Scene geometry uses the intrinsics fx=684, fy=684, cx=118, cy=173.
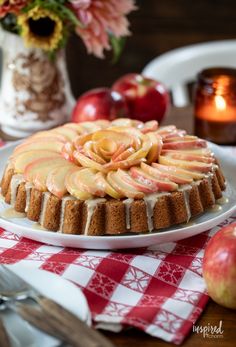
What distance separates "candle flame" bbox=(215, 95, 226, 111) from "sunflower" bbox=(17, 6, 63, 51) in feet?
1.39

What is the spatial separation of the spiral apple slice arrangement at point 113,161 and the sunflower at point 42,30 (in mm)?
357

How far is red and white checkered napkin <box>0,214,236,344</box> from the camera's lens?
100cm

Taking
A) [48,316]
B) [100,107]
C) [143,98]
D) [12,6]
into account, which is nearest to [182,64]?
[143,98]

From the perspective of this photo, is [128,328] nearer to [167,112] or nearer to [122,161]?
[122,161]

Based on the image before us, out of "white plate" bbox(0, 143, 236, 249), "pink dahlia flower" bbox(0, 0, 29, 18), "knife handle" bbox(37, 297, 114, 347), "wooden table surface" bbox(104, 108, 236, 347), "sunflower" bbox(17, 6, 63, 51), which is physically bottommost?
"wooden table surface" bbox(104, 108, 236, 347)

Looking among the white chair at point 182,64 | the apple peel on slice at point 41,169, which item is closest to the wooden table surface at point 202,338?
the apple peel on slice at point 41,169

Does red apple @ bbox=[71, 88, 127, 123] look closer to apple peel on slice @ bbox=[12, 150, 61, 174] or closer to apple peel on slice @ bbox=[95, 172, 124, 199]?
apple peel on slice @ bbox=[12, 150, 61, 174]

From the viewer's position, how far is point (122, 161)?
1254 millimetres

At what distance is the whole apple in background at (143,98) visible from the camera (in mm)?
1865

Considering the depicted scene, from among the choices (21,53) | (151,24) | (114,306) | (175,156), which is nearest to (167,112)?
(21,53)

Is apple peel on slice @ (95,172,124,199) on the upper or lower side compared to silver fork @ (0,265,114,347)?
upper

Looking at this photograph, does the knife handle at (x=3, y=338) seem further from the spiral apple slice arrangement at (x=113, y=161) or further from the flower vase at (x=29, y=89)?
the flower vase at (x=29, y=89)

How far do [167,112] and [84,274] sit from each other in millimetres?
956

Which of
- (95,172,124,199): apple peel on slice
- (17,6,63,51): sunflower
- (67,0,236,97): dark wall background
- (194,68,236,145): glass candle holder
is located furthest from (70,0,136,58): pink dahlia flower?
(67,0,236,97): dark wall background
